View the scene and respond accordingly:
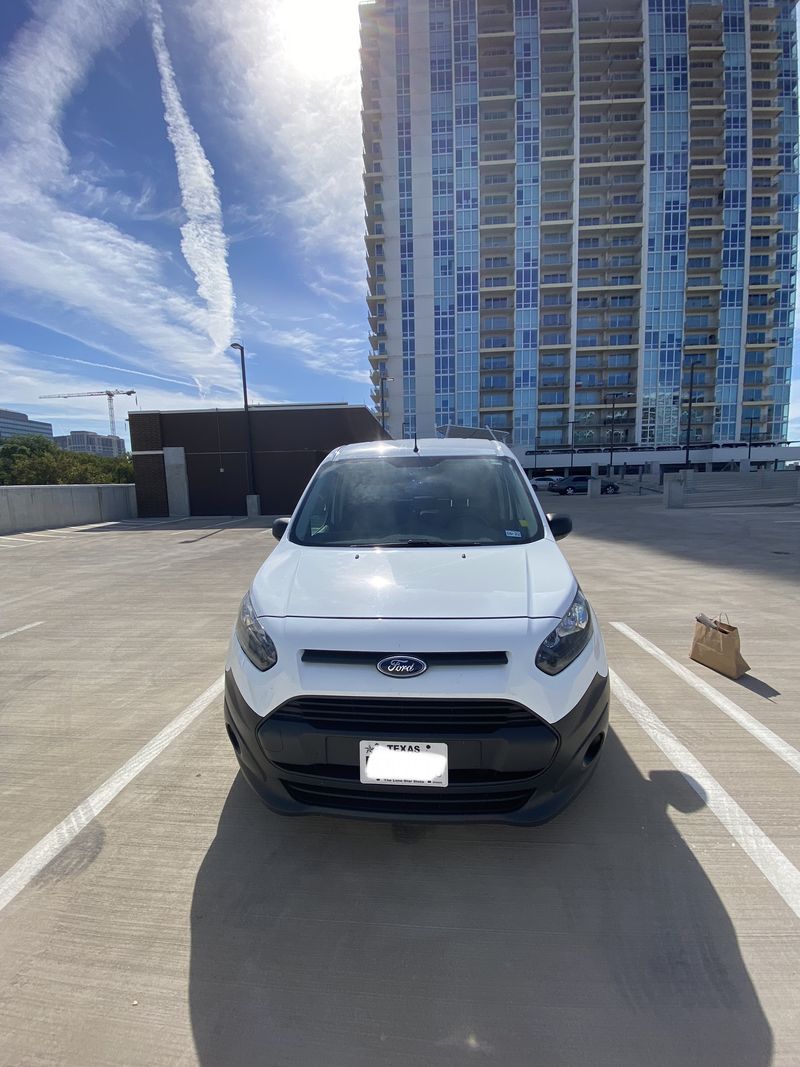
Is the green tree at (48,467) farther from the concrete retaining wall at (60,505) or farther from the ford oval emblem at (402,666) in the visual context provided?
→ the ford oval emblem at (402,666)

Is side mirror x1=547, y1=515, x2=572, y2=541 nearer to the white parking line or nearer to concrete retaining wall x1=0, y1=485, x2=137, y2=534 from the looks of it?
the white parking line

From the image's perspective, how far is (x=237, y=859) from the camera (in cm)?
223

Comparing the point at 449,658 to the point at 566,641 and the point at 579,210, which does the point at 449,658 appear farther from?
the point at 579,210

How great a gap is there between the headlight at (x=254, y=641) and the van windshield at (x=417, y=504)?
2.39ft

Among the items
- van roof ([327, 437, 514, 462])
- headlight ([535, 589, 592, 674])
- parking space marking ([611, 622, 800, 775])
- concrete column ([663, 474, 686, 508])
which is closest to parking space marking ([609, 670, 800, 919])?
parking space marking ([611, 622, 800, 775])

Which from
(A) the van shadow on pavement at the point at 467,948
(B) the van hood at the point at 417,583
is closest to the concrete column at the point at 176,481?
(B) the van hood at the point at 417,583

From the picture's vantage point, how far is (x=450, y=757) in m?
1.86

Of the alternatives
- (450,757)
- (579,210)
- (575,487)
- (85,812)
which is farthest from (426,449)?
(579,210)

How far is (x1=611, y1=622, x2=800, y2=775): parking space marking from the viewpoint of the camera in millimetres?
2980

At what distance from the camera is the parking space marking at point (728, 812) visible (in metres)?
2.06

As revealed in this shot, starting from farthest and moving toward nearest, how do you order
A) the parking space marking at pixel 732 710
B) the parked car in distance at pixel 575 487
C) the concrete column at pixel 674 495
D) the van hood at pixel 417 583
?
the parked car in distance at pixel 575 487
the concrete column at pixel 674 495
the parking space marking at pixel 732 710
the van hood at pixel 417 583

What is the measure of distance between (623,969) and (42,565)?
41.0 feet

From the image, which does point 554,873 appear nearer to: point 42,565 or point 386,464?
point 386,464

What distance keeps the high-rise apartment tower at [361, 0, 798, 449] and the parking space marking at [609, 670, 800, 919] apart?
54.7 metres
